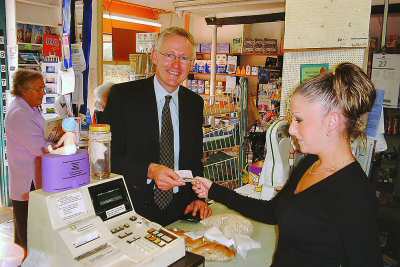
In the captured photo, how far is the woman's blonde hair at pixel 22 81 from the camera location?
332 centimetres

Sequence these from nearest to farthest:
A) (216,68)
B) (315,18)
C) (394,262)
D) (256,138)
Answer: (315,18) < (394,262) < (256,138) < (216,68)

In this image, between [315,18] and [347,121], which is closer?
[347,121]

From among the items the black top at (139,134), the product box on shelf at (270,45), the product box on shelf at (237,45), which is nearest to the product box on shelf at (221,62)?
the product box on shelf at (237,45)

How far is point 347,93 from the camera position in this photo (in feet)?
4.00

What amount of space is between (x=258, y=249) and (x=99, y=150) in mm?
890

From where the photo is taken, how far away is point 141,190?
1963 millimetres

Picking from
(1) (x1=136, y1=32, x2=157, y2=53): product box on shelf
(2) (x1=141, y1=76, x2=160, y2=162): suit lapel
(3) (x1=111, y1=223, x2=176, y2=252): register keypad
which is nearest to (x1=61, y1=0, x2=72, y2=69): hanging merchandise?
(2) (x1=141, y1=76, x2=160, y2=162): suit lapel

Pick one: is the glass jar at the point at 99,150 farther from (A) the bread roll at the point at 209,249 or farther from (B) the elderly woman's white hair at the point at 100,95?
Answer: (B) the elderly woman's white hair at the point at 100,95

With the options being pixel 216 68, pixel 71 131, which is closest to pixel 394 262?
pixel 71 131

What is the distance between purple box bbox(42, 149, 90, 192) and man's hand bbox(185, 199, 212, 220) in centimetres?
89

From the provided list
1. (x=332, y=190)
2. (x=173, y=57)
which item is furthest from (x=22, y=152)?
(x=332, y=190)

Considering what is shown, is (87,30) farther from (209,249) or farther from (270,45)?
(270,45)

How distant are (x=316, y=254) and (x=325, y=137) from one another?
1.34 feet

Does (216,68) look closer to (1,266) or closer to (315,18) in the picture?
(315,18)
